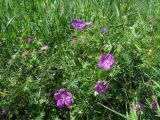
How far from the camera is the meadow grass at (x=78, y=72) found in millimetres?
1943

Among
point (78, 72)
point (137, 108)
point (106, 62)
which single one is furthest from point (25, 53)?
Result: point (137, 108)

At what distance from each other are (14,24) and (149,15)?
4.21 feet

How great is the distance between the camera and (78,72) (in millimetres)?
2057

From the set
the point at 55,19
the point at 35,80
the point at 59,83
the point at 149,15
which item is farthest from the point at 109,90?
the point at 149,15

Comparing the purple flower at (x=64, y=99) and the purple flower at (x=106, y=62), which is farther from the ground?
the purple flower at (x=106, y=62)

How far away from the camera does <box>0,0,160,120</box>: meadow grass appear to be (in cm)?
194

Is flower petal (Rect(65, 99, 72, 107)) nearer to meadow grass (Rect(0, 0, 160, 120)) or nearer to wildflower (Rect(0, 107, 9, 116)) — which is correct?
meadow grass (Rect(0, 0, 160, 120))

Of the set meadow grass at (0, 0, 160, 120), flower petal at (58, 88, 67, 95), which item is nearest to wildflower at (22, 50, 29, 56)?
meadow grass at (0, 0, 160, 120)

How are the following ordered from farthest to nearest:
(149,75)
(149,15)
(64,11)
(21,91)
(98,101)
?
1. (149,15)
2. (64,11)
3. (149,75)
4. (98,101)
5. (21,91)

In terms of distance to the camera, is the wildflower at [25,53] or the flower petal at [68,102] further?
the wildflower at [25,53]

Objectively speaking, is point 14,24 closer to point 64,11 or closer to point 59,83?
point 64,11

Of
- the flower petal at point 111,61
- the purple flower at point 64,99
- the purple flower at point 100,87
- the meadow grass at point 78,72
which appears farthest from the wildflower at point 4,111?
the flower petal at point 111,61

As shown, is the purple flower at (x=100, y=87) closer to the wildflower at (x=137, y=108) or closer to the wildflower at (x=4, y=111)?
the wildflower at (x=137, y=108)

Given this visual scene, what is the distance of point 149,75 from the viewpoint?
2.21m
